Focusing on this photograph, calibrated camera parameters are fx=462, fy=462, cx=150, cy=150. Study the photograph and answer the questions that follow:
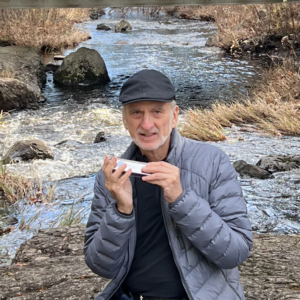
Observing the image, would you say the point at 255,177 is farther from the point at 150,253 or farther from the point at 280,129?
the point at 150,253

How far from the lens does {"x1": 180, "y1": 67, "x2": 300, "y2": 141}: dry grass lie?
26.0 feet

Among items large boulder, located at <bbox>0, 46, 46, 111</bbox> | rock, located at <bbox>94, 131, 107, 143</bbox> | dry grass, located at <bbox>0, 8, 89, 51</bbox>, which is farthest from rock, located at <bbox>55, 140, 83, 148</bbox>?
dry grass, located at <bbox>0, 8, 89, 51</bbox>

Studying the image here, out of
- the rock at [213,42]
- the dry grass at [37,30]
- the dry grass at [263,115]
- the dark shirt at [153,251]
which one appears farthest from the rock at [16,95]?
the dark shirt at [153,251]

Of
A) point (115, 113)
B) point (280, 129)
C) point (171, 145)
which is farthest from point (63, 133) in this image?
point (171, 145)

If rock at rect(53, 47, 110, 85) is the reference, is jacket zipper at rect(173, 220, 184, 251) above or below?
above

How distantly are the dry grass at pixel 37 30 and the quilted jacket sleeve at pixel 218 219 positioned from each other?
50.2ft

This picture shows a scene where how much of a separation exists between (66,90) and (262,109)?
5.99m

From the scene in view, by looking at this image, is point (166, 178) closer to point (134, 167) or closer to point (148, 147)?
point (134, 167)

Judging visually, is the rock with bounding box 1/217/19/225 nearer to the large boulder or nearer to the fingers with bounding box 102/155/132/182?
the fingers with bounding box 102/155/132/182

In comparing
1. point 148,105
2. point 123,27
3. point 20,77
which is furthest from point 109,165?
point 123,27

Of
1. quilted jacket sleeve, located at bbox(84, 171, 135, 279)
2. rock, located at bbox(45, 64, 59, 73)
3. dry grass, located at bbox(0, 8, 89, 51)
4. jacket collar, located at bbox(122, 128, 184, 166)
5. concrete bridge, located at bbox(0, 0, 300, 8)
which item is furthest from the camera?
dry grass, located at bbox(0, 8, 89, 51)

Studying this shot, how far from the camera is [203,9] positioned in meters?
25.3

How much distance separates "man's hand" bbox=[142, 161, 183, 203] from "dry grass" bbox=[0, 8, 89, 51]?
50.5 feet

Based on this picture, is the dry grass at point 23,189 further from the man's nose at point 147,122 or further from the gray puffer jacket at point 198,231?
the man's nose at point 147,122
